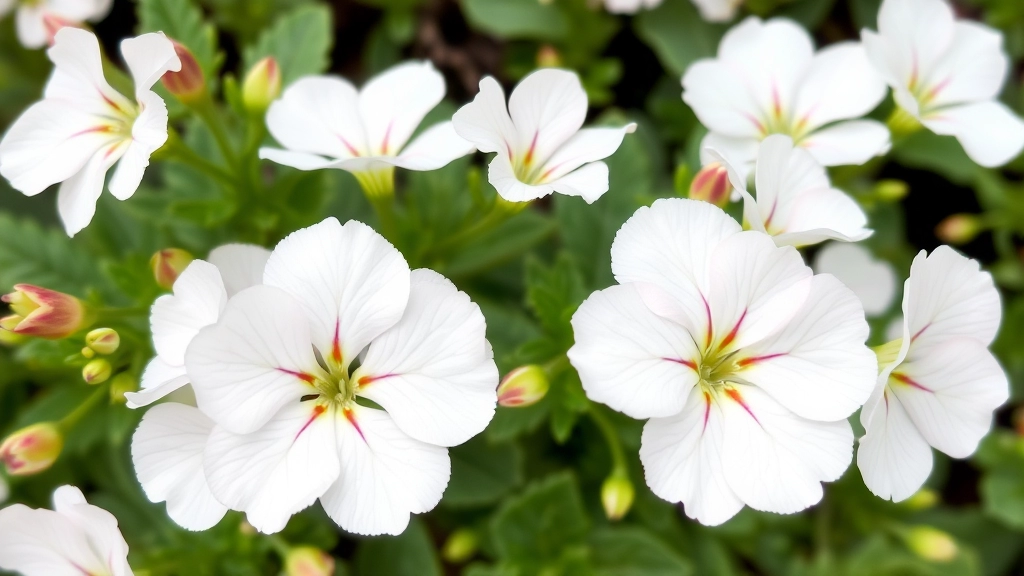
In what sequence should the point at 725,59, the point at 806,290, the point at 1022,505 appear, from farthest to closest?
the point at 1022,505 < the point at 725,59 < the point at 806,290

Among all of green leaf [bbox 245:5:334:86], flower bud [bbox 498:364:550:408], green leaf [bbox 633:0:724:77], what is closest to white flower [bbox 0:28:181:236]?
green leaf [bbox 245:5:334:86]

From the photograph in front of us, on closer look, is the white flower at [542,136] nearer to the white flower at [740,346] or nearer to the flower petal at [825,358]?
the white flower at [740,346]

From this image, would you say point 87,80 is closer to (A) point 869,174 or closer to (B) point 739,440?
(B) point 739,440

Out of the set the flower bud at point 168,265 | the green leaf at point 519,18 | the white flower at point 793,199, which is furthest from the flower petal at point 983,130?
the flower bud at point 168,265

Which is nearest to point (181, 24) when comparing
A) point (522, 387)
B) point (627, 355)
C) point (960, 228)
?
point (522, 387)

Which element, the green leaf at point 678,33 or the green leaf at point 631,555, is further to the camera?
the green leaf at point 678,33

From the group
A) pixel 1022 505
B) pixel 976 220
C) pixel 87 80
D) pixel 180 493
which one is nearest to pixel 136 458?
pixel 180 493

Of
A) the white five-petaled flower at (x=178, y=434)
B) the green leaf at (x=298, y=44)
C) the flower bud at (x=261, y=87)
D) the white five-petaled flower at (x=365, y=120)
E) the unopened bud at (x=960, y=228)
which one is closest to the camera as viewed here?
the white five-petaled flower at (x=178, y=434)

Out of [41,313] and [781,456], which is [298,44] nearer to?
[41,313]

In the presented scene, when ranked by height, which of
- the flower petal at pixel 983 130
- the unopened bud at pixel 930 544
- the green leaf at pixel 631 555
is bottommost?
the unopened bud at pixel 930 544
